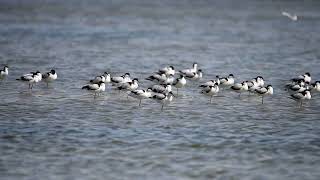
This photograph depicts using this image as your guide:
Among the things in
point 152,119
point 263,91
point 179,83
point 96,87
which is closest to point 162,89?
point 179,83

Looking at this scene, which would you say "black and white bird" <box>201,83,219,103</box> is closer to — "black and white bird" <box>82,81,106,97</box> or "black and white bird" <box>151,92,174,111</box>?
"black and white bird" <box>151,92,174,111</box>

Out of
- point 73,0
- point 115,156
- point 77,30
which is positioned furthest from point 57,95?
point 73,0

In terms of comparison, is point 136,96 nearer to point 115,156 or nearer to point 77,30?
point 115,156

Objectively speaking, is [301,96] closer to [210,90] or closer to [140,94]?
[210,90]

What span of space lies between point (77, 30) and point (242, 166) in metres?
46.8

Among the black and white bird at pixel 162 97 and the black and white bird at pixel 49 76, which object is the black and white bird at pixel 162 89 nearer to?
the black and white bird at pixel 162 97

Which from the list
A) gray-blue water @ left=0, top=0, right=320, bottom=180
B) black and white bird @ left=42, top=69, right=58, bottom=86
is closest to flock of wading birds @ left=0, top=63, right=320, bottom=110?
black and white bird @ left=42, top=69, right=58, bottom=86

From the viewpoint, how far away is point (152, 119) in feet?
87.4

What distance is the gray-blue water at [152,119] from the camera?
20.5 m

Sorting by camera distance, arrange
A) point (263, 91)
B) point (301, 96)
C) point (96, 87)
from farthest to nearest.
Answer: point (96, 87) < point (263, 91) < point (301, 96)

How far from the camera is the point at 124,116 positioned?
26.9 m

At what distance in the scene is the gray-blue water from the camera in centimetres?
2047

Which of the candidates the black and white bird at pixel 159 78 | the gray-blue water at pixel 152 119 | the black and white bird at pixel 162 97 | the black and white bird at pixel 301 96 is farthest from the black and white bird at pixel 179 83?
the black and white bird at pixel 301 96

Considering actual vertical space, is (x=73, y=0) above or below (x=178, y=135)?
above
